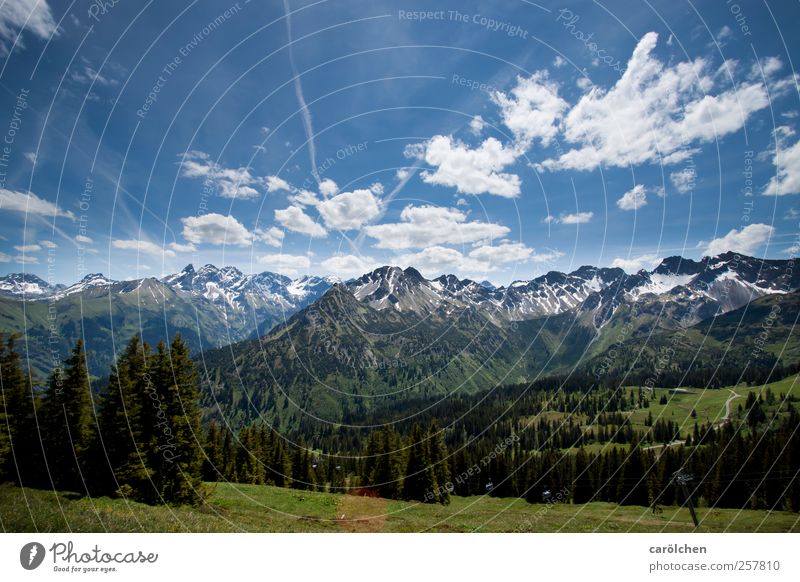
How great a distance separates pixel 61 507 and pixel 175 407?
9.98 m

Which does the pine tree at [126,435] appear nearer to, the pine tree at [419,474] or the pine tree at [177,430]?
the pine tree at [177,430]

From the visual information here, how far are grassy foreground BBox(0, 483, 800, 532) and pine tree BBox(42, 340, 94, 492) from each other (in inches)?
241

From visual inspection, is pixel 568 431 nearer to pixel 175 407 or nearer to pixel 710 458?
pixel 710 458

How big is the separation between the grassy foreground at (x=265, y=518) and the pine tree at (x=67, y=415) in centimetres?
612

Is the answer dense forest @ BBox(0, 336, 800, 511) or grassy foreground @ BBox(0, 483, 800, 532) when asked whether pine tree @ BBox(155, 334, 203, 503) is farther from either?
grassy foreground @ BBox(0, 483, 800, 532)

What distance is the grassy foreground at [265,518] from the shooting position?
65.5ft

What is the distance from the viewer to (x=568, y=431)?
194875 millimetres

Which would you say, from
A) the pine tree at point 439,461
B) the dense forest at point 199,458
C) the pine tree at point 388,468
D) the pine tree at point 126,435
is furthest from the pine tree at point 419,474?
the pine tree at point 126,435
